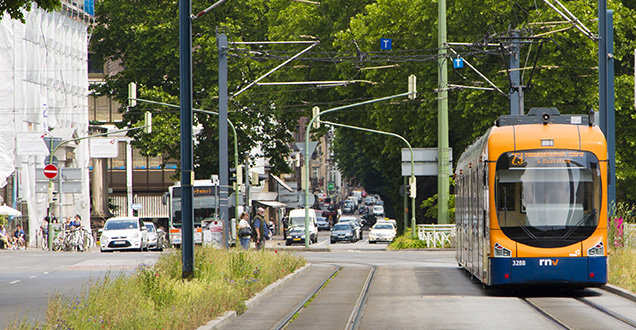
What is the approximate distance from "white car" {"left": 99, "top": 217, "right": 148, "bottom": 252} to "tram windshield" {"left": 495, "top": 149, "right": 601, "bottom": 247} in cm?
2995

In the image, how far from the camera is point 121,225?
46.1 meters

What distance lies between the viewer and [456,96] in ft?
140

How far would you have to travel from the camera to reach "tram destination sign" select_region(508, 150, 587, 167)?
17.4 m

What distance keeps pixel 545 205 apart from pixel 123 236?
100ft

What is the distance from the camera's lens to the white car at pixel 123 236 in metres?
44.9

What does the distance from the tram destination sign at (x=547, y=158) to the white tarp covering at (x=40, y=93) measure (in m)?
35.7

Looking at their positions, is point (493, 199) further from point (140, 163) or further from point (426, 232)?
point (140, 163)

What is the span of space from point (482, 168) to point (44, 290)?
8.62m

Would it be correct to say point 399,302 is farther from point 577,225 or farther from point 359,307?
point 577,225

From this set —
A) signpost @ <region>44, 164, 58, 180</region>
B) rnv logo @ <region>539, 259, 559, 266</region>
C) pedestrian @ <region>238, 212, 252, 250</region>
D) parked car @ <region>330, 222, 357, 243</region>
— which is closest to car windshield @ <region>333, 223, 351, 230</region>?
parked car @ <region>330, 222, 357, 243</region>

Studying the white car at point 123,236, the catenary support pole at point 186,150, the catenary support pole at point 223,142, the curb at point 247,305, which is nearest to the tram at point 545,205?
the curb at point 247,305

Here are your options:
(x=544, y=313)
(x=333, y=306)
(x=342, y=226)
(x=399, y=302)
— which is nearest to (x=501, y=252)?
(x=399, y=302)

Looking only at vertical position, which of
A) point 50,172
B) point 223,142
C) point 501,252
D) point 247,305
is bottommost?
point 247,305

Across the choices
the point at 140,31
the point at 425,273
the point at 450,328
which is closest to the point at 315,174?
the point at 140,31
